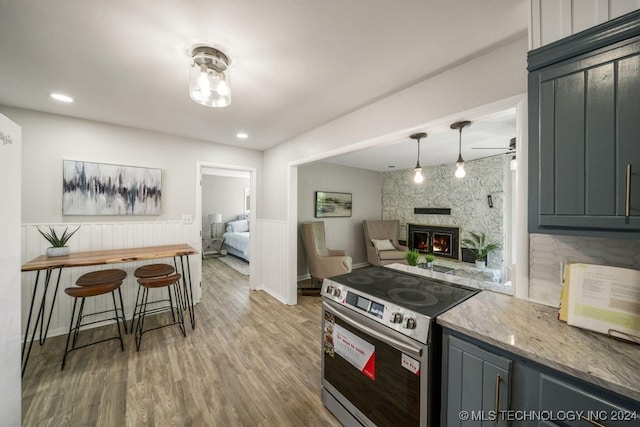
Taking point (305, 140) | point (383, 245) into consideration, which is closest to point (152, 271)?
point (305, 140)

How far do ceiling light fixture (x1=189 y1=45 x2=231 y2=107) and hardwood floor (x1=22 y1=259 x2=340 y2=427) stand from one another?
2.23 m

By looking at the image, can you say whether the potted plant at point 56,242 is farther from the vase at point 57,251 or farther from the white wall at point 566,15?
the white wall at point 566,15

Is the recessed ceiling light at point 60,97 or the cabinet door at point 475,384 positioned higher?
the recessed ceiling light at point 60,97

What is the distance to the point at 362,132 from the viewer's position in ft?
7.70

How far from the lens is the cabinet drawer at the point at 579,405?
2.39 feet

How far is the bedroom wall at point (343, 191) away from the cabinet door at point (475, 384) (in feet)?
12.4

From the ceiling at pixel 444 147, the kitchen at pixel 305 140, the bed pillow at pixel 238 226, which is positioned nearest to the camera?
the kitchen at pixel 305 140

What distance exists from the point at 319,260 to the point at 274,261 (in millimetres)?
754

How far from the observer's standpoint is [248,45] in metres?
1.46

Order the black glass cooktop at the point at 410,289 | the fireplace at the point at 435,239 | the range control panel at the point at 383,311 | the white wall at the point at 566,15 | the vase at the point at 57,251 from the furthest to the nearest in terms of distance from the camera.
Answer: the fireplace at the point at 435,239 → the vase at the point at 57,251 → the black glass cooktop at the point at 410,289 → the range control panel at the point at 383,311 → the white wall at the point at 566,15

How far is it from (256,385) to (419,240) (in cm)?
498

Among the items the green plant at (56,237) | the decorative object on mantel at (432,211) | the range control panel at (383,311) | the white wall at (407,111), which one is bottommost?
the range control panel at (383,311)

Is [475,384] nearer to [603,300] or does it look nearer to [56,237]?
[603,300]

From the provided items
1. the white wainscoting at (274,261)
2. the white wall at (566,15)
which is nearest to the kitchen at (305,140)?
the white wainscoting at (274,261)
